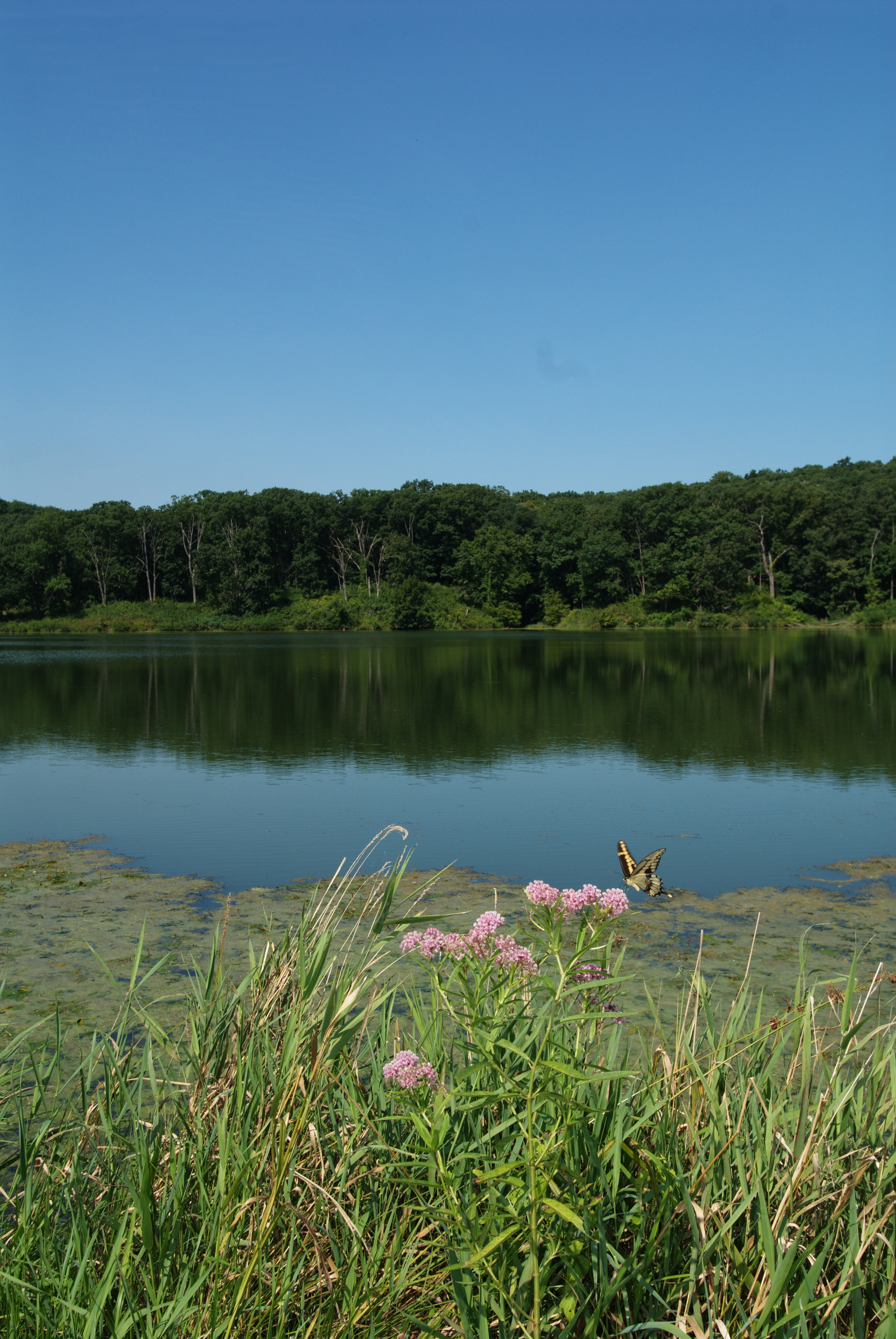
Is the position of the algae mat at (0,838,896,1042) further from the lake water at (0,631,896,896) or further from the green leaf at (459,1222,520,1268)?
the green leaf at (459,1222,520,1268)

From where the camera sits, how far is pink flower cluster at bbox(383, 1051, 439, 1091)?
2363 millimetres

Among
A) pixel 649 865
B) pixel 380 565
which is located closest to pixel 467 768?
pixel 649 865

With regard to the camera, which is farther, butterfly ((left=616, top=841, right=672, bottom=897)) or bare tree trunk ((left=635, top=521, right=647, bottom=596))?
bare tree trunk ((left=635, top=521, right=647, bottom=596))

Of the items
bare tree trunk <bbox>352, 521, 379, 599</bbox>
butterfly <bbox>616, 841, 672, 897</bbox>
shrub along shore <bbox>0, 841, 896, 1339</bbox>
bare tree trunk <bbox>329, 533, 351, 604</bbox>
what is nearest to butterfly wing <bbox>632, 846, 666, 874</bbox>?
butterfly <bbox>616, 841, 672, 897</bbox>

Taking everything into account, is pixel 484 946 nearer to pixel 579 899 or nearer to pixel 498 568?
pixel 579 899

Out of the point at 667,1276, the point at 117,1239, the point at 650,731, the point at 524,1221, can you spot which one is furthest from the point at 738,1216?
the point at 650,731

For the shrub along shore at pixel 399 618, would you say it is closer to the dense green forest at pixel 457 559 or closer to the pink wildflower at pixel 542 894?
the dense green forest at pixel 457 559

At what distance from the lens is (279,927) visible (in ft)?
24.9

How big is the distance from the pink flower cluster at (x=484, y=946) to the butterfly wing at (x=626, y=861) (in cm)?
470

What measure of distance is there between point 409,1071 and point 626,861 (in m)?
5.50

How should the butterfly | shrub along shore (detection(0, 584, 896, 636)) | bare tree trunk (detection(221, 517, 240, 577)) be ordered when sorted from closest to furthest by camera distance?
the butterfly, shrub along shore (detection(0, 584, 896, 636)), bare tree trunk (detection(221, 517, 240, 577))

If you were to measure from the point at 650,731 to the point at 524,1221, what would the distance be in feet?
59.3

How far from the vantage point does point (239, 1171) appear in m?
2.47

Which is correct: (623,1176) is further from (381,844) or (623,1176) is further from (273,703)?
(273,703)
